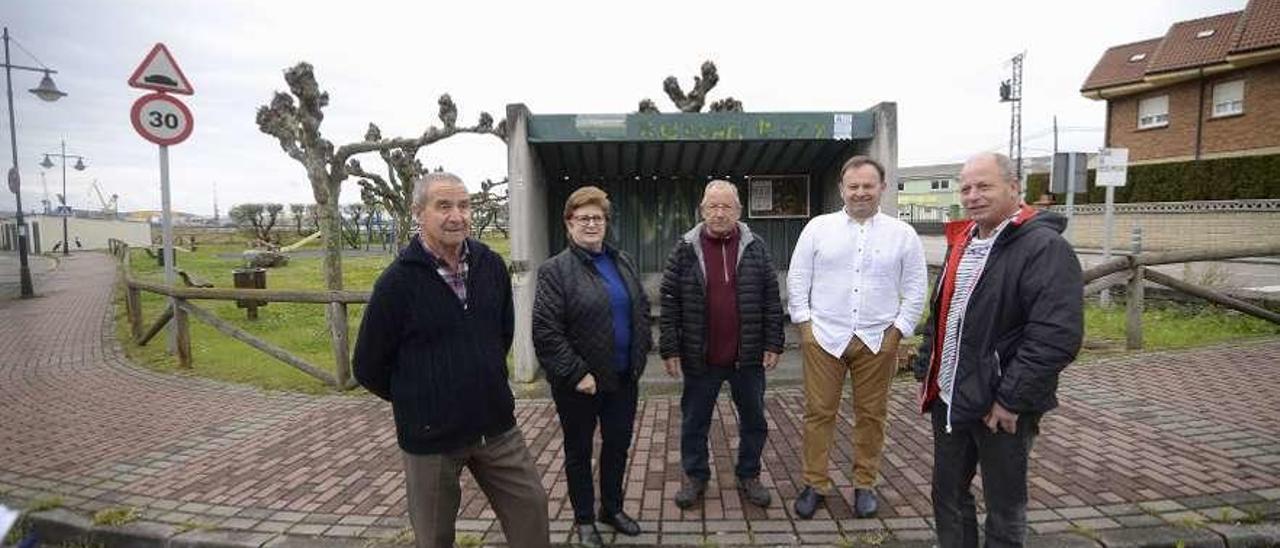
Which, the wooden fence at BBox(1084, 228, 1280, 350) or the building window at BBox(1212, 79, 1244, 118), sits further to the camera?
the building window at BBox(1212, 79, 1244, 118)

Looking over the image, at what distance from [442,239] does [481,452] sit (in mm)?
910

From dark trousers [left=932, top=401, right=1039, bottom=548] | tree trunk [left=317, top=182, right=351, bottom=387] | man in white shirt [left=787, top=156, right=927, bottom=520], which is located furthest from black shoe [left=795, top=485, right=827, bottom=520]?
tree trunk [left=317, top=182, right=351, bottom=387]

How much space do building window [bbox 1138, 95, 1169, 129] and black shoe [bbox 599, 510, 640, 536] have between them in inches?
1161

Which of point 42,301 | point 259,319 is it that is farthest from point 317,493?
point 42,301

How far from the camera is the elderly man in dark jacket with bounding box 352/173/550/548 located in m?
2.48

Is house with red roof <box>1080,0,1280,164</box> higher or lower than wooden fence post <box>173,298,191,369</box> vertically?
higher

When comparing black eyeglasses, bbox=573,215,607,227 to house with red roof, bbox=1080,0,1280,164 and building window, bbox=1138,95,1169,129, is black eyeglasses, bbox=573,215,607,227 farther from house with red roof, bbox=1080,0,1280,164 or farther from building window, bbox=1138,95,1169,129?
building window, bbox=1138,95,1169,129

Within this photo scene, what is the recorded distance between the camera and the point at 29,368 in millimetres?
7559

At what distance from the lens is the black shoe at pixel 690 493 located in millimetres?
3570

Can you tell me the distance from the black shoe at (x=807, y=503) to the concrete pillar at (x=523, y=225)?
2.66 metres

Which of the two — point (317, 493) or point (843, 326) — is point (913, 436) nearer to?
point (843, 326)

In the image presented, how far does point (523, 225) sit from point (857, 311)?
3289 millimetres

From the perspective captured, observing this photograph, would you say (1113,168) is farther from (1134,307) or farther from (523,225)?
(523,225)

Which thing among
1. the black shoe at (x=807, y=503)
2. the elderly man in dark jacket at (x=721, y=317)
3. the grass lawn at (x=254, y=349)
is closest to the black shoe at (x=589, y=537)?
the elderly man in dark jacket at (x=721, y=317)
